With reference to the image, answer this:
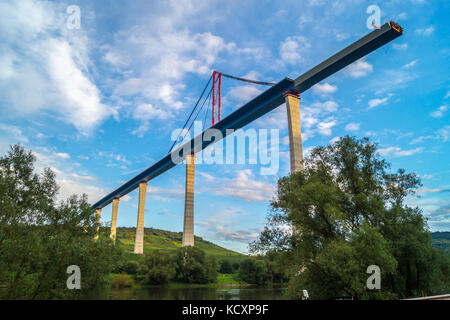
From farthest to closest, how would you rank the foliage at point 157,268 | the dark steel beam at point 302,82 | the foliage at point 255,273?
the foliage at point 255,273 < the foliage at point 157,268 < the dark steel beam at point 302,82

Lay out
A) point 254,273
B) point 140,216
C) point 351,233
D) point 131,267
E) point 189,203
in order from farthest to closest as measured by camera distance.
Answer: point 140,216
point 254,273
point 131,267
point 189,203
point 351,233

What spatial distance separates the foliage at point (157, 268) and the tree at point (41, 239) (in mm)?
40378

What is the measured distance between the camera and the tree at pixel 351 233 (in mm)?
16844

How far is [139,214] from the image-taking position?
77.5 metres

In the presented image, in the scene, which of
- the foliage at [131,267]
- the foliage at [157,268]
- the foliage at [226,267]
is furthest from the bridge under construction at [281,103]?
the foliage at [226,267]

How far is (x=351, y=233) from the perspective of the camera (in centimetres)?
1820

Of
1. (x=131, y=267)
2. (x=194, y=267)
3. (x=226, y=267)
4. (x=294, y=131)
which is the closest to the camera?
(x=294, y=131)

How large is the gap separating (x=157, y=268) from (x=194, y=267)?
23.6 feet

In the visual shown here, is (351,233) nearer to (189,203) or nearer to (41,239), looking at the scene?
(41,239)
